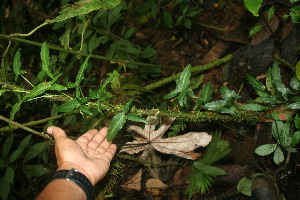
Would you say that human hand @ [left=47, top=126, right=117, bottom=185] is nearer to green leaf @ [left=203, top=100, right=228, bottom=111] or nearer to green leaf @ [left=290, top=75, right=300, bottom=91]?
green leaf @ [left=203, top=100, right=228, bottom=111]

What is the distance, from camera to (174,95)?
6.42 ft

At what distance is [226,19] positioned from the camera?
132 inches

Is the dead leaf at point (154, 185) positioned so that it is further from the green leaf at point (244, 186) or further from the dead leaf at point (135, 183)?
the green leaf at point (244, 186)

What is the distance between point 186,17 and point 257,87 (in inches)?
64.5

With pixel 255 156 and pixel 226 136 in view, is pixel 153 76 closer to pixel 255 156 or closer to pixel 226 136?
pixel 226 136

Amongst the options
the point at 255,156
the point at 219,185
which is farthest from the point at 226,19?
the point at 219,185

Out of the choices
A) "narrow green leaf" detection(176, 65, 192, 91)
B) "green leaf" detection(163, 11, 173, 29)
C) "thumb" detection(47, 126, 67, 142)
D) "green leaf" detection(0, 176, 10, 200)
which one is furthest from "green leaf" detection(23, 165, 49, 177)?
"green leaf" detection(163, 11, 173, 29)

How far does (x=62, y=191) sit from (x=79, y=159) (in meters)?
0.36

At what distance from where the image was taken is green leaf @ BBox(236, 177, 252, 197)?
2.45 metres

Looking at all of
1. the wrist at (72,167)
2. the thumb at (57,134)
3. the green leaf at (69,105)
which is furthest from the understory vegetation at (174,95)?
the wrist at (72,167)

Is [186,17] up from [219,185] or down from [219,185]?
up

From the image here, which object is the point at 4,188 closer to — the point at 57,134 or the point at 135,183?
the point at 57,134

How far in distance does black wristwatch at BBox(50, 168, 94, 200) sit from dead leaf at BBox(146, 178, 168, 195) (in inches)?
50.4

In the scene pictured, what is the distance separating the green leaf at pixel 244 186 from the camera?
2451 mm
